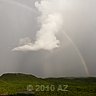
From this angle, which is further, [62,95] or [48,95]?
[62,95]

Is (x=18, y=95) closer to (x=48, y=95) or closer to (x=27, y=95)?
(x=27, y=95)

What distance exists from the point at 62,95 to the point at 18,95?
1731 inches

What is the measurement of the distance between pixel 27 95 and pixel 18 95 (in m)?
4.89

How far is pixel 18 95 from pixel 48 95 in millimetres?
31342

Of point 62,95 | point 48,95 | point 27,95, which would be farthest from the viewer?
point 62,95

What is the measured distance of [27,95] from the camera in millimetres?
104562

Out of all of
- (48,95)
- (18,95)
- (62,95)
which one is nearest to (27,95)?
(18,95)

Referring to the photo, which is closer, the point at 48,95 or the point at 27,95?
the point at 27,95

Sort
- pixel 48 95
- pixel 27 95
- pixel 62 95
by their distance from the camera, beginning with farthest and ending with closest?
1. pixel 62 95
2. pixel 48 95
3. pixel 27 95

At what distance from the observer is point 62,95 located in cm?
14312

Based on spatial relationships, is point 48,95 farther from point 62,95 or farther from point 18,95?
point 18,95

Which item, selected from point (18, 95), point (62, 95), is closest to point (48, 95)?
point (62, 95)

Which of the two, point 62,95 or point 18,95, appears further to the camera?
point 62,95

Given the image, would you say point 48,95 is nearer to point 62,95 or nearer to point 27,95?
point 62,95
